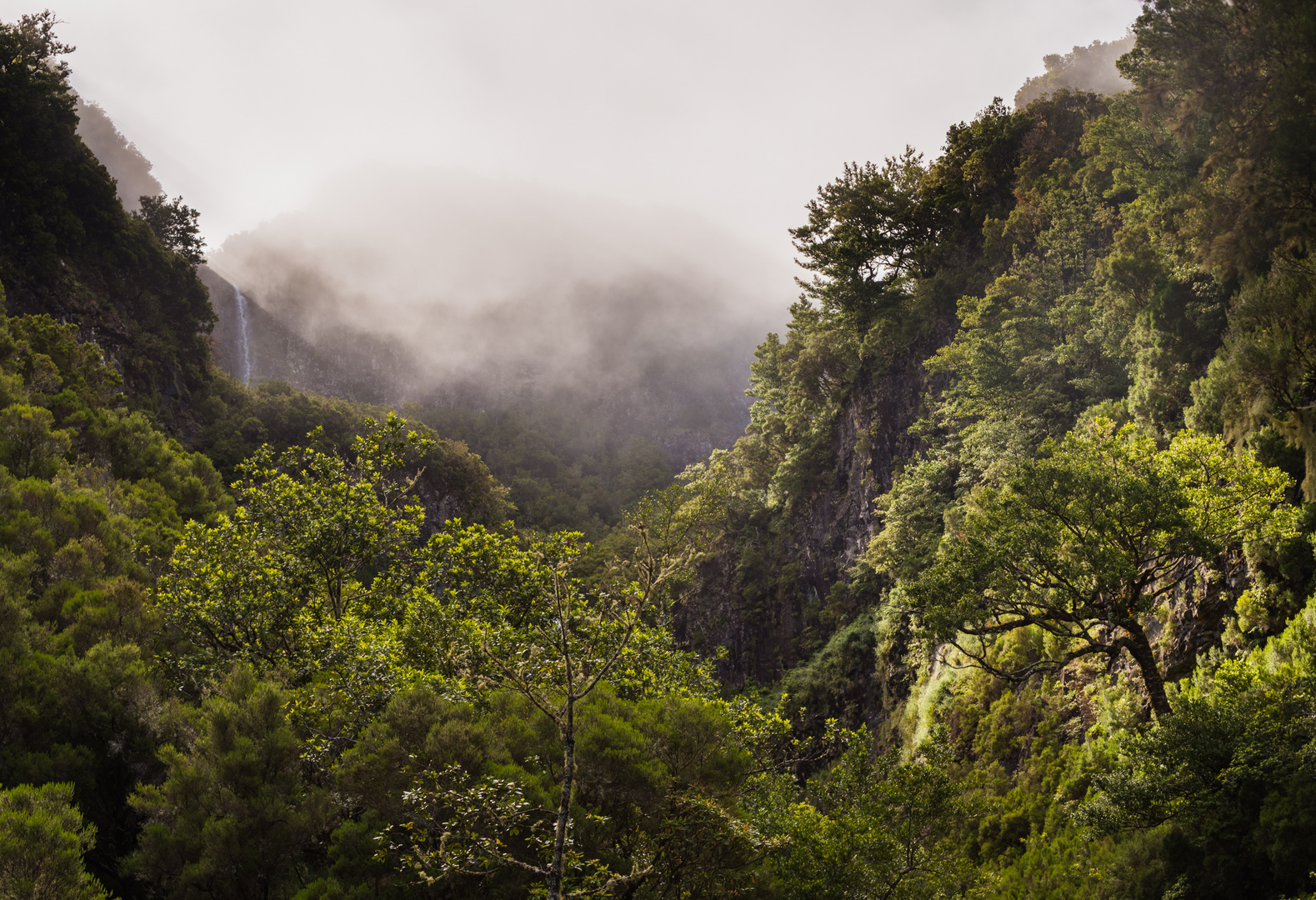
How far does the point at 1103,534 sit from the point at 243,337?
88364 mm

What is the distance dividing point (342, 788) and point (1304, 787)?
10276mm

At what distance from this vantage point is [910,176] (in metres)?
29.6

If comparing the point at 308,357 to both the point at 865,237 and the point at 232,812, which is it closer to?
the point at 865,237

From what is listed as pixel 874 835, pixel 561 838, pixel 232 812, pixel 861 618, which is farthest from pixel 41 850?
pixel 861 618

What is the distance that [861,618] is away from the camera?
26.3m

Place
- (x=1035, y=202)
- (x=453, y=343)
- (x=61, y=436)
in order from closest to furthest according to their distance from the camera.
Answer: (x=61, y=436)
(x=1035, y=202)
(x=453, y=343)

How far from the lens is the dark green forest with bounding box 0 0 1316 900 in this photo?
723 cm

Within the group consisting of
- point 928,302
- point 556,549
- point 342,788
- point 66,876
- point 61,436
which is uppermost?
point 928,302

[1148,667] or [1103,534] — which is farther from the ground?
[1103,534]

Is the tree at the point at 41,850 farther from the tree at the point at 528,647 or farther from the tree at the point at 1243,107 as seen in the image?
the tree at the point at 1243,107

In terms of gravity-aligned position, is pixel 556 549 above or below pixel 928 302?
below

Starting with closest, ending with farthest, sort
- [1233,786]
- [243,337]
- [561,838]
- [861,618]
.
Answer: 1. [561,838]
2. [1233,786]
3. [861,618]
4. [243,337]

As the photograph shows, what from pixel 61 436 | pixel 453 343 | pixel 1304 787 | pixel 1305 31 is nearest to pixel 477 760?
pixel 1304 787

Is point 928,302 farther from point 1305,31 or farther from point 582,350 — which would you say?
point 582,350
